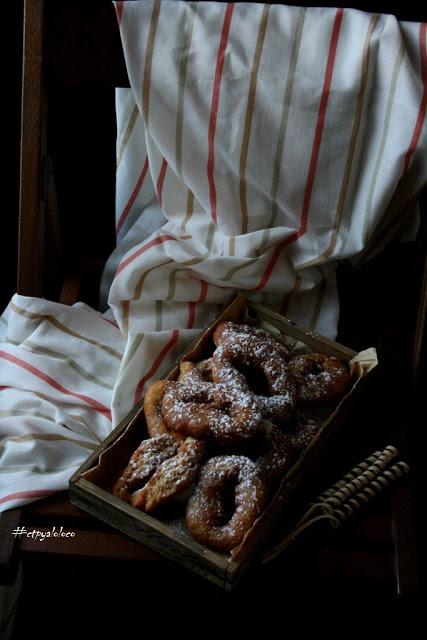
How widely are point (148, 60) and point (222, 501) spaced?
0.44 m

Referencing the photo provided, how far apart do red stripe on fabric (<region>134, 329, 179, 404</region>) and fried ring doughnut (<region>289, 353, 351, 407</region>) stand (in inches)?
5.1

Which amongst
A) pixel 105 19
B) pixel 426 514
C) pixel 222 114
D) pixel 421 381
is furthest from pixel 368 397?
pixel 105 19

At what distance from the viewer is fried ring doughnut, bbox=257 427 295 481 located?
0.78 metres

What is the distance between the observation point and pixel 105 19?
90 centimetres

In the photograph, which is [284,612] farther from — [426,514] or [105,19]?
[105,19]

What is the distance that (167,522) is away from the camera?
0.76 m

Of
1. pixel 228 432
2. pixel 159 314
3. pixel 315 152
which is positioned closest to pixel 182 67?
pixel 315 152

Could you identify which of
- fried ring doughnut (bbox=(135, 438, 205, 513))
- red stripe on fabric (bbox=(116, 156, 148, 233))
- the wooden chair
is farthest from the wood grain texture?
fried ring doughnut (bbox=(135, 438, 205, 513))

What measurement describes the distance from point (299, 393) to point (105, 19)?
1.38ft

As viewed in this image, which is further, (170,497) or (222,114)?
(222,114)

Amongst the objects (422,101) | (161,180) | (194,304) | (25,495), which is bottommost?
(25,495)

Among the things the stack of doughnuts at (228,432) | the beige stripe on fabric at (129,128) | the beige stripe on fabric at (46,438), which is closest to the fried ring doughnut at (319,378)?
the stack of doughnuts at (228,432)

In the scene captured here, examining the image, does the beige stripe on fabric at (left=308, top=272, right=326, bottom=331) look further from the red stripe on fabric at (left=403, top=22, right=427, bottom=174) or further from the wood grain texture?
the wood grain texture

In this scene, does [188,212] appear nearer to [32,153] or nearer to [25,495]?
[32,153]
